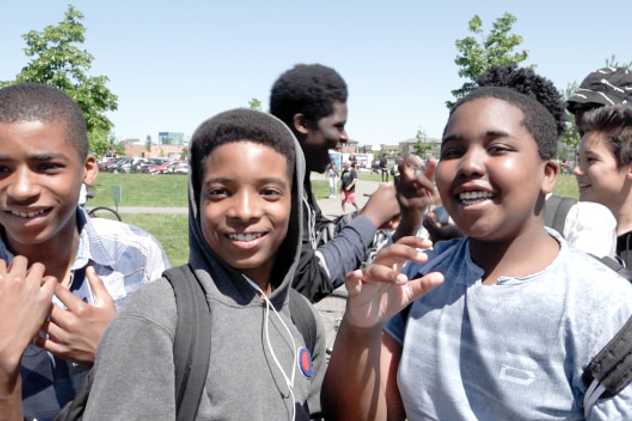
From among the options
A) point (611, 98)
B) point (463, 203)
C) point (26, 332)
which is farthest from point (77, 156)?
point (611, 98)

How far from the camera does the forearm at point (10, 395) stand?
158cm

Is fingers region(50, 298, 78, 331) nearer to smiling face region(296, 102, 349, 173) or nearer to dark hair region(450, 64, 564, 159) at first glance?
dark hair region(450, 64, 564, 159)

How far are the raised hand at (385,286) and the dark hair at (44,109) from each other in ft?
3.65

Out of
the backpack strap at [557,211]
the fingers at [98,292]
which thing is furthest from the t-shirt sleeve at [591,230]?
the fingers at [98,292]

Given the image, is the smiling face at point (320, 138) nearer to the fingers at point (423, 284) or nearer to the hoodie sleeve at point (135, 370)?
the fingers at point (423, 284)

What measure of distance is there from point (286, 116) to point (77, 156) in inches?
61.4

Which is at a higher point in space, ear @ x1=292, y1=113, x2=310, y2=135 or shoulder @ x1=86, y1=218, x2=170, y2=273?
ear @ x1=292, y1=113, x2=310, y2=135

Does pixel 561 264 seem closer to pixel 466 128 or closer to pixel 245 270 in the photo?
pixel 466 128

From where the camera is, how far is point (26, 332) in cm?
160

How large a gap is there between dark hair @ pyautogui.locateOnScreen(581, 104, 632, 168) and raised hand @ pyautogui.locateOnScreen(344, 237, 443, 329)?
64.4 inches

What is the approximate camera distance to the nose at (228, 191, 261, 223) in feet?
5.70

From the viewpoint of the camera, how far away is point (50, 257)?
2.09m

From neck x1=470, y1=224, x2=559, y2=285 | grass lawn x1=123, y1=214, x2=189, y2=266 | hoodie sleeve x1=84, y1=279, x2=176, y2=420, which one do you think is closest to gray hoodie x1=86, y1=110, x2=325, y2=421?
hoodie sleeve x1=84, y1=279, x2=176, y2=420

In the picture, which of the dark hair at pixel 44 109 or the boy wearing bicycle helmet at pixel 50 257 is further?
the dark hair at pixel 44 109
